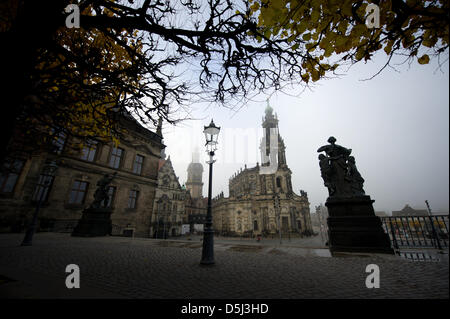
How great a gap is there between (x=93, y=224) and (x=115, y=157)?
9.53 m

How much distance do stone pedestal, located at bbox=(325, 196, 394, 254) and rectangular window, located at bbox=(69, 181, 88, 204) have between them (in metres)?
19.1

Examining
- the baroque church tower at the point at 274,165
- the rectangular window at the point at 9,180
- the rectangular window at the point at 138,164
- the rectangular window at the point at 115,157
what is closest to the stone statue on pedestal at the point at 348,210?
the rectangular window at the point at 9,180

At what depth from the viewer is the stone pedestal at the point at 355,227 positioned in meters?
5.43

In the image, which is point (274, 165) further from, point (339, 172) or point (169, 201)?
point (339, 172)

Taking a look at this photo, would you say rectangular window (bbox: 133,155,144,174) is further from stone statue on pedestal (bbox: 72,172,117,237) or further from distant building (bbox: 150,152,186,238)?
distant building (bbox: 150,152,186,238)

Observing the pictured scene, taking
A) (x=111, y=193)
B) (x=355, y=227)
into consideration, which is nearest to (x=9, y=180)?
(x=111, y=193)

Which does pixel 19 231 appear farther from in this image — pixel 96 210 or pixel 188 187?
pixel 188 187

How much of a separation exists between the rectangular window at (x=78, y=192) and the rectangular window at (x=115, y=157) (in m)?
3.11

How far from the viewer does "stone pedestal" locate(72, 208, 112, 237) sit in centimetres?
1114

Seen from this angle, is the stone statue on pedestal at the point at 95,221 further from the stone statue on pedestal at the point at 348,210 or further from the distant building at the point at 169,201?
the distant building at the point at 169,201

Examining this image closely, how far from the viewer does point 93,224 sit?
11.4 m

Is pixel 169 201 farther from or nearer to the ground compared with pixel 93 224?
farther from the ground

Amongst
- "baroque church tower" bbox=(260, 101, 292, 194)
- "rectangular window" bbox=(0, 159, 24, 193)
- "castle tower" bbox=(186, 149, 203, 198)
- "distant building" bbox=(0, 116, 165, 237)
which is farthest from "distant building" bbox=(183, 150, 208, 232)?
"rectangular window" bbox=(0, 159, 24, 193)

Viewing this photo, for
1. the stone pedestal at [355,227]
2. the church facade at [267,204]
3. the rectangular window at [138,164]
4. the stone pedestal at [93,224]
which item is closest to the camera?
the stone pedestal at [355,227]
